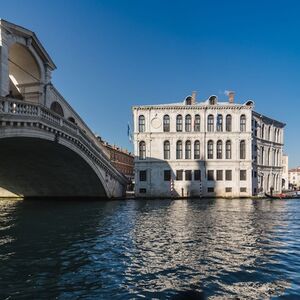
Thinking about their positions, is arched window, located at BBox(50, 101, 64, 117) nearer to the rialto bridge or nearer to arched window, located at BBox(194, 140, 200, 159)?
the rialto bridge

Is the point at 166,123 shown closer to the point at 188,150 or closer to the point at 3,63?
the point at 188,150

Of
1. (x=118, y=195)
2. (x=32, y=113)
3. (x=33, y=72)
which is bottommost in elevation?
(x=118, y=195)

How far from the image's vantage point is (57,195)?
100 ft

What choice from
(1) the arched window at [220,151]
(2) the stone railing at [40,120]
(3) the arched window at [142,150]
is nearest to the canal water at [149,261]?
(2) the stone railing at [40,120]

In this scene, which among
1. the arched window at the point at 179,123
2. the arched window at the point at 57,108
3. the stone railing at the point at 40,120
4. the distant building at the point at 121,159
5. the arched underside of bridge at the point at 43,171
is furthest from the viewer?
the distant building at the point at 121,159

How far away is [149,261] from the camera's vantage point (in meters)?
7.76

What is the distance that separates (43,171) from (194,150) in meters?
17.0

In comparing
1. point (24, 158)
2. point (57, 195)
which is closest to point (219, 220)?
point (24, 158)

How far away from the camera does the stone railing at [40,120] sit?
1416cm

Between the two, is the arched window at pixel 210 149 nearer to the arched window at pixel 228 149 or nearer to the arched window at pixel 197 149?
the arched window at pixel 197 149

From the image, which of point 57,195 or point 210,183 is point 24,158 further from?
point 210,183

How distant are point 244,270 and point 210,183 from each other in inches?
1109

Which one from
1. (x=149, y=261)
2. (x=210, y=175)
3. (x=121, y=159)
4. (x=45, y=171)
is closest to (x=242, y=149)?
(x=210, y=175)

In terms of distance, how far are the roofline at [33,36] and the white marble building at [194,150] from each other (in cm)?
1465
